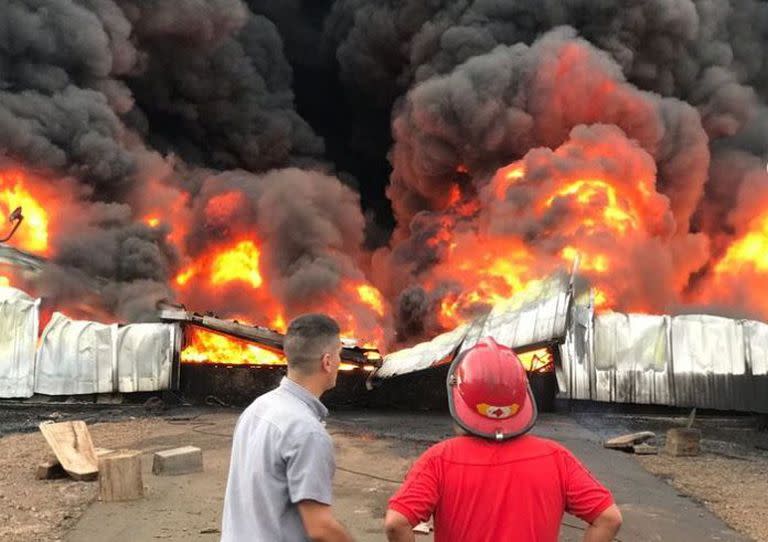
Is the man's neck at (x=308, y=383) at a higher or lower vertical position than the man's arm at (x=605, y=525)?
higher

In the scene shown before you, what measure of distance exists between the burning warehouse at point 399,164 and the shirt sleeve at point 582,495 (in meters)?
15.8

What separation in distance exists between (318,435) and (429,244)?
25.4 m

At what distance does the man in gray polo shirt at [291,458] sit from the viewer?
2.57 meters

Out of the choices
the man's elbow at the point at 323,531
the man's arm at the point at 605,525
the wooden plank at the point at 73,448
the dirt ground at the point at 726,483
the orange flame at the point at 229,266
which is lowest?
the dirt ground at the point at 726,483

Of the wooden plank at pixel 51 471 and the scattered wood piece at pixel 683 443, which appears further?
the scattered wood piece at pixel 683 443

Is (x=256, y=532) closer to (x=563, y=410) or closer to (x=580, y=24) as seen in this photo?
(x=563, y=410)

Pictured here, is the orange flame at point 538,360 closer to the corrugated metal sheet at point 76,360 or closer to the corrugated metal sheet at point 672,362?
the corrugated metal sheet at point 672,362

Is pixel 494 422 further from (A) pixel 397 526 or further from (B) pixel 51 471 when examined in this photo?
(B) pixel 51 471

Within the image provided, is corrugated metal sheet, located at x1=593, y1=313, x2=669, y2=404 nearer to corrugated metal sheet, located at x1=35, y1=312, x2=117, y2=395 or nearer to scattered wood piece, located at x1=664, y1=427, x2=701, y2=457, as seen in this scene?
scattered wood piece, located at x1=664, y1=427, x2=701, y2=457

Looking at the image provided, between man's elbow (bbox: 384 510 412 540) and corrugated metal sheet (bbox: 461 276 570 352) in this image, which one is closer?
man's elbow (bbox: 384 510 412 540)

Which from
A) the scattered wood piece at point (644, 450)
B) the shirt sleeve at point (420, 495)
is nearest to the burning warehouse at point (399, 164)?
the scattered wood piece at point (644, 450)

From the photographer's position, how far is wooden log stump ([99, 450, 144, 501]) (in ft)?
24.7

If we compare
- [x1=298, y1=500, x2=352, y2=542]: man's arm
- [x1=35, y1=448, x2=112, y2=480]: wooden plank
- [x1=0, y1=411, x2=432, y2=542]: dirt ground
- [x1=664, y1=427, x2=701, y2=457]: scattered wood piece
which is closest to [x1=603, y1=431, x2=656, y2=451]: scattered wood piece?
[x1=664, y1=427, x2=701, y2=457]: scattered wood piece

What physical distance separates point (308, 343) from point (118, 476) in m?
5.57
